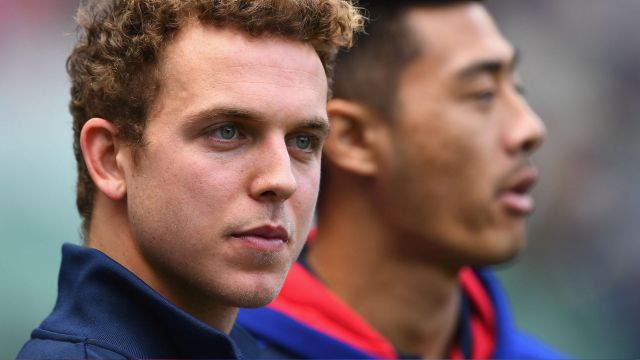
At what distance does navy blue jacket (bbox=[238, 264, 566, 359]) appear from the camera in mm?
3322

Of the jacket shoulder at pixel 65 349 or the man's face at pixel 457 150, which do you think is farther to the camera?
the man's face at pixel 457 150

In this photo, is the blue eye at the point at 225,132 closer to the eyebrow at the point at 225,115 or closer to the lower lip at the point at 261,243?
the eyebrow at the point at 225,115

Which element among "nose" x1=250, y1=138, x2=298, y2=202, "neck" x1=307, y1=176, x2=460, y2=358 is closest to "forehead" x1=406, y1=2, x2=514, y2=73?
"neck" x1=307, y1=176, x2=460, y2=358

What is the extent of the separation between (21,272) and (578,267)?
10.6ft

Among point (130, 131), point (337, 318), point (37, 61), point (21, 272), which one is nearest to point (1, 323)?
point (21, 272)

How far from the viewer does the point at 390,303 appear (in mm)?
3596

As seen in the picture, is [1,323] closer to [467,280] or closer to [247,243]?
[467,280]

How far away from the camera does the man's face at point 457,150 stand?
3.46m

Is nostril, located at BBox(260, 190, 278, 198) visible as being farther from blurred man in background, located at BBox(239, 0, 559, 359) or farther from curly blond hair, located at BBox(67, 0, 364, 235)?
blurred man in background, located at BBox(239, 0, 559, 359)

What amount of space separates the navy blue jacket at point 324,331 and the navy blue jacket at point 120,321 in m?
0.93

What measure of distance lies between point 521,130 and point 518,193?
0.20 metres

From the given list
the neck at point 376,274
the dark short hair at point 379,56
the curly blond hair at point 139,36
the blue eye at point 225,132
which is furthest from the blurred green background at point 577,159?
the blue eye at point 225,132

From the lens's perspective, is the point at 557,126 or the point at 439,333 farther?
the point at 557,126

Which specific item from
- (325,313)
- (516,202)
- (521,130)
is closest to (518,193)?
(516,202)
